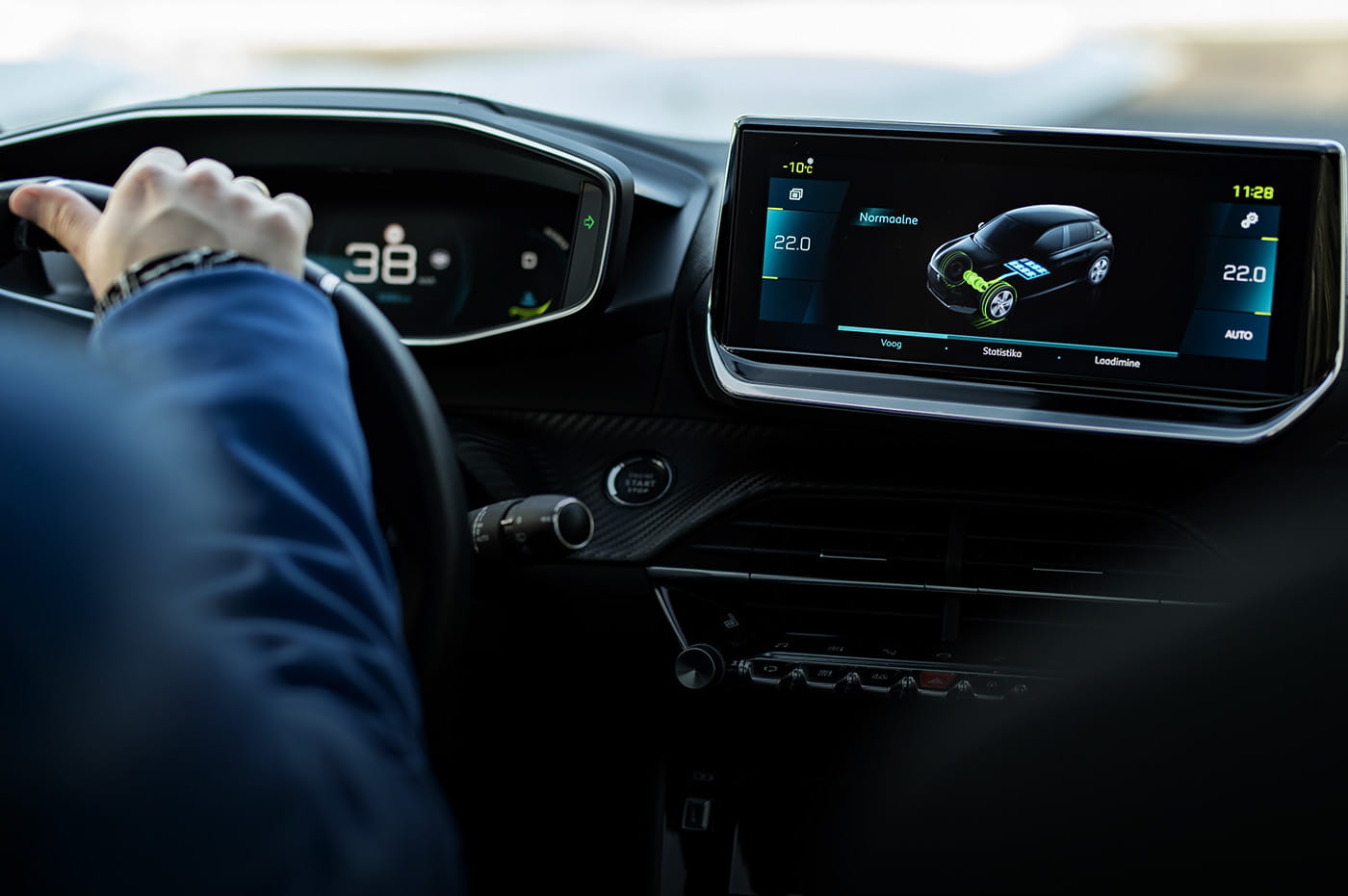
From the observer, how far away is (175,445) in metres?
0.61

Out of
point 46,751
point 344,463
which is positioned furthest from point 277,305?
point 46,751

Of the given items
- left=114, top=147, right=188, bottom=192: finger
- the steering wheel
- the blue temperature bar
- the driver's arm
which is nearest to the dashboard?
the blue temperature bar

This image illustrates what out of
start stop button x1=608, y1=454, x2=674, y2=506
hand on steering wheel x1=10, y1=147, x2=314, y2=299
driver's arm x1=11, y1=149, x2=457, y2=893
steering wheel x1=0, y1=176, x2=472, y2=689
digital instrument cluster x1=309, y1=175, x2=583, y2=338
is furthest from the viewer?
digital instrument cluster x1=309, y1=175, x2=583, y2=338

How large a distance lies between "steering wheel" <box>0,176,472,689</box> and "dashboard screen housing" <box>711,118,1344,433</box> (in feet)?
2.56

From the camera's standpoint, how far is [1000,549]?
1.84 meters

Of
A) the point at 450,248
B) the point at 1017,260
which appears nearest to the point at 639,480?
the point at 450,248

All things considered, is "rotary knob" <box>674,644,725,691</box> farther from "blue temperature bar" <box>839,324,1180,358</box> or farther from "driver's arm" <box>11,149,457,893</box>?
"driver's arm" <box>11,149,457,893</box>

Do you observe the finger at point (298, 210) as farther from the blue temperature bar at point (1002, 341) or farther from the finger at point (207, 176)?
the blue temperature bar at point (1002, 341)

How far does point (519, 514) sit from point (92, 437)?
854 millimetres

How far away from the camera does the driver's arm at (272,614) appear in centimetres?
56

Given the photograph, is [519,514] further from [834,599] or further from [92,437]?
[92,437]

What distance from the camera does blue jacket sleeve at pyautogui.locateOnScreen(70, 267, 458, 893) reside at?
57 cm

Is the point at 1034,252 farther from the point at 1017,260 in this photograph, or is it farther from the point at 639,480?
the point at 639,480

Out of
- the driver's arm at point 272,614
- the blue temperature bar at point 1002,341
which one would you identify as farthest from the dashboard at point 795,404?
the driver's arm at point 272,614
